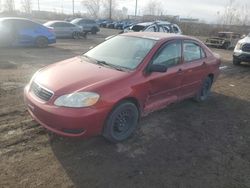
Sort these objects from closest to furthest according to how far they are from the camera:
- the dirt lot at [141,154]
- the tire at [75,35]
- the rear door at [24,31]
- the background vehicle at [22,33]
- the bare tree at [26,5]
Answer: the dirt lot at [141,154] → the background vehicle at [22,33] → the rear door at [24,31] → the tire at [75,35] → the bare tree at [26,5]

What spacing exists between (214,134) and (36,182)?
321 cm

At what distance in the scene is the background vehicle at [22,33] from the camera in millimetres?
13984

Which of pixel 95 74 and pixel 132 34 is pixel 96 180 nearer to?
pixel 95 74

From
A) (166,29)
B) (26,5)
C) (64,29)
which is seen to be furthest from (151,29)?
(26,5)

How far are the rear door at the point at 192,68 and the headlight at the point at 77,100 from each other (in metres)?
2.38

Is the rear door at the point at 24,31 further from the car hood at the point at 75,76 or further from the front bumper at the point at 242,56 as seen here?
the car hood at the point at 75,76

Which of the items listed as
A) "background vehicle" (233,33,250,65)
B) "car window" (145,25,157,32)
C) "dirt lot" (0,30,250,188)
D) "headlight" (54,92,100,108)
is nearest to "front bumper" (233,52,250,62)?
"background vehicle" (233,33,250,65)

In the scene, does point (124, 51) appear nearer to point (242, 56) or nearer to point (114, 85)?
point (114, 85)

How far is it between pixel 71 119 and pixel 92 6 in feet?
243

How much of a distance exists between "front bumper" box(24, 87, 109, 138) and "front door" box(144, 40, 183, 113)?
116 centimetres

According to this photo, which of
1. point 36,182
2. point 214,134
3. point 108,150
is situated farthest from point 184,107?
point 36,182

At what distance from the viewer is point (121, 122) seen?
460 cm

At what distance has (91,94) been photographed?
409 cm

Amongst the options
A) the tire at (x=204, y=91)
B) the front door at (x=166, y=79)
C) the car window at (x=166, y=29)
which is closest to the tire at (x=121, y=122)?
the front door at (x=166, y=79)
